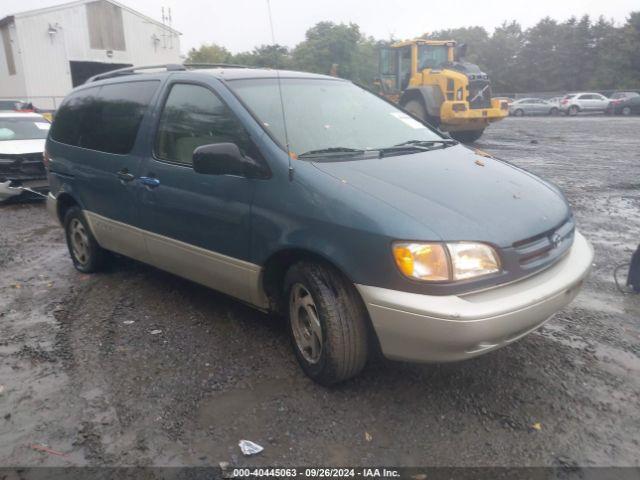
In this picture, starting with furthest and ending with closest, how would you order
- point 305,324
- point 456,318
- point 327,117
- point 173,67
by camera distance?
point 173,67, point 327,117, point 305,324, point 456,318

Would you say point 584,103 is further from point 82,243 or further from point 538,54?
point 82,243

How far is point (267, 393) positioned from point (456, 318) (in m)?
1.21

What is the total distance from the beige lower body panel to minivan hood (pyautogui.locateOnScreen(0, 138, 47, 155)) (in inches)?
207

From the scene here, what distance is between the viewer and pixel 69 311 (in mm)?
4375

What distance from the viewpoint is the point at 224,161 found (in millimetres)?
3148

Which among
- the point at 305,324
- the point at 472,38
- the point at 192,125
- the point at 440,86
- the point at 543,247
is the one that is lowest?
the point at 305,324

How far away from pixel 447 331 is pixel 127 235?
2831 mm

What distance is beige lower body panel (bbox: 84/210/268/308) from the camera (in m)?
3.39

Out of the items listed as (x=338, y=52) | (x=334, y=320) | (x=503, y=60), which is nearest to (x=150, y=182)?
(x=334, y=320)

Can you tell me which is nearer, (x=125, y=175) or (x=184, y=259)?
(x=184, y=259)

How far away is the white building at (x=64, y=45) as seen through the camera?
26.9 m

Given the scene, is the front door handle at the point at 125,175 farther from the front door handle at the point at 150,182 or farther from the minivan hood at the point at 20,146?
the minivan hood at the point at 20,146

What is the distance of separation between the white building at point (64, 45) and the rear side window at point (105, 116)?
2518 cm

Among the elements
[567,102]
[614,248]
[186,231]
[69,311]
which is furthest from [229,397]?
[567,102]
